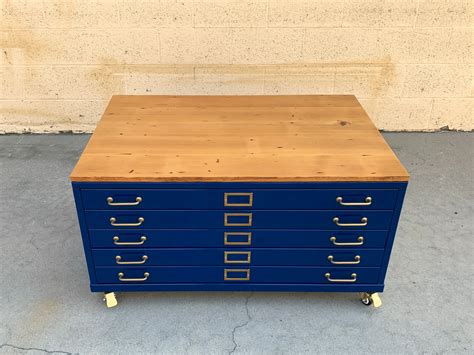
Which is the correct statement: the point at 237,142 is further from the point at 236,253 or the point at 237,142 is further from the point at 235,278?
the point at 235,278

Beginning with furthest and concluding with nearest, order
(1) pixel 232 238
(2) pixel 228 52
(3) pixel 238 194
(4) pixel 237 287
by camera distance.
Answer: (2) pixel 228 52 < (4) pixel 237 287 < (1) pixel 232 238 < (3) pixel 238 194

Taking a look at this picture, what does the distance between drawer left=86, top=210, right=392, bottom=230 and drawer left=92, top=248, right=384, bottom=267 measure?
0.12 m

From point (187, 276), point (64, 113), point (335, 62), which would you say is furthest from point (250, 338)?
point (64, 113)

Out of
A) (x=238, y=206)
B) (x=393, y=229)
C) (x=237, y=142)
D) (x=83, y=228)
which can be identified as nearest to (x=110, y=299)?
(x=83, y=228)

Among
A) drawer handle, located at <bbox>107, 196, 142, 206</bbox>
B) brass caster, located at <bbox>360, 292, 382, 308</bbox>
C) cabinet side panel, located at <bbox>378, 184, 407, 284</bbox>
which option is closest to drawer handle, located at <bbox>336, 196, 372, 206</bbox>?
cabinet side panel, located at <bbox>378, 184, 407, 284</bbox>

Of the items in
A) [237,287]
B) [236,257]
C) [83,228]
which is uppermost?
[83,228]

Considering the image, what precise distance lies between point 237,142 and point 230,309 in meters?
0.75

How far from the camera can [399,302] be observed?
209 cm

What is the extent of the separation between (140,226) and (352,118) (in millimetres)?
1137

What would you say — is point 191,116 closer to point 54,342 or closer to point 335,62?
point 54,342

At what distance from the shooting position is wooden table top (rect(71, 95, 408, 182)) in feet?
5.74

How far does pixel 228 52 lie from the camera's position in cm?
322

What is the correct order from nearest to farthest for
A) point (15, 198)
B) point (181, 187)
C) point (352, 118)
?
point (181, 187) < point (352, 118) < point (15, 198)

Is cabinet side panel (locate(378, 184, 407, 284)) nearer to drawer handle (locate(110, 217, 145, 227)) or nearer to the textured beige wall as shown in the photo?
drawer handle (locate(110, 217, 145, 227))
